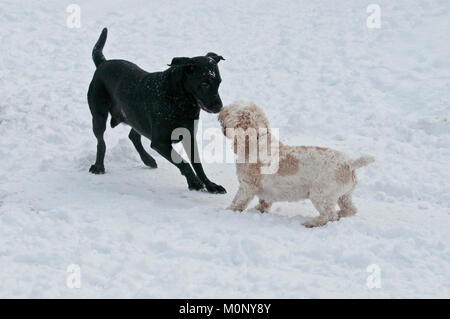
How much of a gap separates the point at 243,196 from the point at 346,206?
91cm

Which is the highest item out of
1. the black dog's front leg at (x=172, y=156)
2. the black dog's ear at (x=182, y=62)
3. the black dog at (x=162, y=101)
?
the black dog's ear at (x=182, y=62)

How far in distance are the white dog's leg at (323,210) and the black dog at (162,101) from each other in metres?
1.32

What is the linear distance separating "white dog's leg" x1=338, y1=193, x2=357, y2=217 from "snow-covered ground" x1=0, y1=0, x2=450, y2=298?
19 cm

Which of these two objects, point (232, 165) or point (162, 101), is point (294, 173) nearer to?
point (162, 101)

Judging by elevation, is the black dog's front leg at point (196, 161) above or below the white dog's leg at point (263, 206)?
above

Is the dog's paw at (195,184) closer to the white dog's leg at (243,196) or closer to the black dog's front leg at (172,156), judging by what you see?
the black dog's front leg at (172,156)

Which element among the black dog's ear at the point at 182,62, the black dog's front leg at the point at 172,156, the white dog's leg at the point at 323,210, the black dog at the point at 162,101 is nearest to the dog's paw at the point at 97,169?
the black dog at the point at 162,101

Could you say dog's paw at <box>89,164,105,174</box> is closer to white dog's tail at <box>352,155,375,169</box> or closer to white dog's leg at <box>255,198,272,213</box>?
white dog's leg at <box>255,198,272,213</box>

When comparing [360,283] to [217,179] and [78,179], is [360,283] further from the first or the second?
[78,179]

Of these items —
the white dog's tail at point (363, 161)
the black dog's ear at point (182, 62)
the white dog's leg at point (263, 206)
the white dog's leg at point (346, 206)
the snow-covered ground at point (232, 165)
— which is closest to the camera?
the snow-covered ground at point (232, 165)

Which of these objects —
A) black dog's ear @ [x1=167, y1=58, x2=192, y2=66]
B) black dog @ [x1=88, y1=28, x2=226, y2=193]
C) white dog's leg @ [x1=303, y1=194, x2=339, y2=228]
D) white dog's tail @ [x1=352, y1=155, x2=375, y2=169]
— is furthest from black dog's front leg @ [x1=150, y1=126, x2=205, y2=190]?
white dog's tail @ [x1=352, y1=155, x2=375, y2=169]

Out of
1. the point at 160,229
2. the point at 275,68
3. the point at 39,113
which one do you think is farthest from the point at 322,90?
the point at 160,229

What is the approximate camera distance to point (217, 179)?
6.12 metres

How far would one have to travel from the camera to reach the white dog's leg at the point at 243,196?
4781mm
